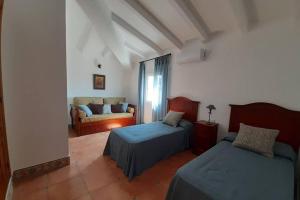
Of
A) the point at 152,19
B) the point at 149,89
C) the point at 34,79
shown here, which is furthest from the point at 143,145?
the point at 149,89

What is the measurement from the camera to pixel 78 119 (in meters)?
3.50

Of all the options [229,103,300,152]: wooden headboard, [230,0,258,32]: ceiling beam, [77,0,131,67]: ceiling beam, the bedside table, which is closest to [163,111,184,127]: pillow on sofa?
the bedside table

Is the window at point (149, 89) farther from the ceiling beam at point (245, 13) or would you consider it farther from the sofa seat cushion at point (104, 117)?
the ceiling beam at point (245, 13)

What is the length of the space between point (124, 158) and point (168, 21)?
255cm

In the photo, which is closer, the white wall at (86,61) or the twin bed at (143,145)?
the twin bed at (143,145)

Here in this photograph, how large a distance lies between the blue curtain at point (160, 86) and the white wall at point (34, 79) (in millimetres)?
2389

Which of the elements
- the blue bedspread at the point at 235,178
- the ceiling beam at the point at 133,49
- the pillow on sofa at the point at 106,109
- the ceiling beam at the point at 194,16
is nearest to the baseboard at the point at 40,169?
the blue bedspread at the point at 235,178

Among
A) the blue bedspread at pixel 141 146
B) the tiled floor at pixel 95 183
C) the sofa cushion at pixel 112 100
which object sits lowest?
the tiled floor at pixel 95 183

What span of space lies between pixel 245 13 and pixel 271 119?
1.66 meters

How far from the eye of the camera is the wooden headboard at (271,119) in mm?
1942

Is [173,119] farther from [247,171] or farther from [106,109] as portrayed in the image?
[106,109]

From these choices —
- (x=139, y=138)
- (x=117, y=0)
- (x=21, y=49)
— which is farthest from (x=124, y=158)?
(x=117, y=0)

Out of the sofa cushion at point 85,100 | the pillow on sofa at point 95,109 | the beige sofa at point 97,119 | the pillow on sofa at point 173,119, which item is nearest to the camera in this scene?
the pillow on sofa at point 173,119

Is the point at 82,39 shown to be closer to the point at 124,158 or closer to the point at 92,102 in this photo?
the point at 92,102
